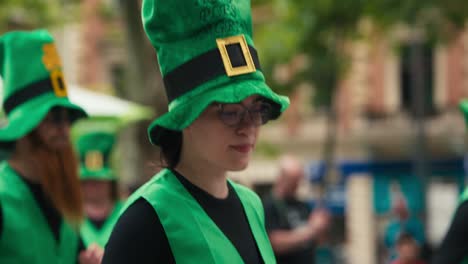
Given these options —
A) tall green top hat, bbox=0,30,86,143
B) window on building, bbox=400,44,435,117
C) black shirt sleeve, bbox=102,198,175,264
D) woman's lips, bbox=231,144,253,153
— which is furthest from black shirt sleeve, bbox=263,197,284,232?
window on building, bbox=400,44,435,117

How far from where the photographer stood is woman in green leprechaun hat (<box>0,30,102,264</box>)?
11.1ft

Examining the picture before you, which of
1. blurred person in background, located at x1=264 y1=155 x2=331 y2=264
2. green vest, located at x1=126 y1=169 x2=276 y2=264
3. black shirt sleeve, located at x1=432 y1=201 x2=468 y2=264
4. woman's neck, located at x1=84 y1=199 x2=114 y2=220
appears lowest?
blurred person in background, located at x1=264 y1=155 x2=331 y2=264

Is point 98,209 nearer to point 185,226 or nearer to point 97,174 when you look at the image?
point 97,174

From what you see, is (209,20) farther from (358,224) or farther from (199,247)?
(358,224)

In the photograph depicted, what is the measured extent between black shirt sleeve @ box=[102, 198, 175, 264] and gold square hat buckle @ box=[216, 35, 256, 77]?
43cm

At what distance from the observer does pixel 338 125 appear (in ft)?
78.6

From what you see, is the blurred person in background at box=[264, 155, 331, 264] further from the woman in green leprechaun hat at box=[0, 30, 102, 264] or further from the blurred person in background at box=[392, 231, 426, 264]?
the woman in green leprechaun hat at box=[0, 30, 102, 264]

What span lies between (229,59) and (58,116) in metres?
1.34

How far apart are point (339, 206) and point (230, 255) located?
67.7 ft

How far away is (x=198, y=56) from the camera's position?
243 cm

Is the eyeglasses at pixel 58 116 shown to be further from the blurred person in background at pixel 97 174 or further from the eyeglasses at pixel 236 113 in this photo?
the blurred person in background at pixel 97 174

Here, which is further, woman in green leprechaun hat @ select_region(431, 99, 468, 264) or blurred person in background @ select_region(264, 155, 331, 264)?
blurred person in background @ select_region(264, 155, 331, 264)

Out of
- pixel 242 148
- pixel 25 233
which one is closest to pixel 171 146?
pixel 242 148

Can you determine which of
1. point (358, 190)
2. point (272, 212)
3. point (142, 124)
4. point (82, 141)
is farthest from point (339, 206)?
point (82, 141)
